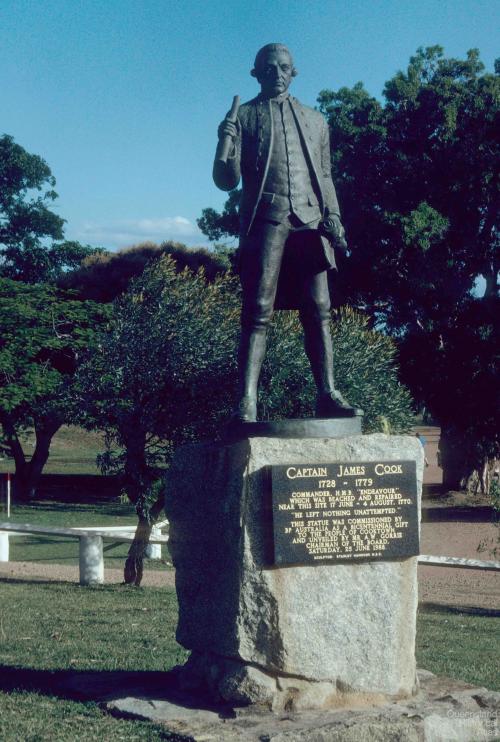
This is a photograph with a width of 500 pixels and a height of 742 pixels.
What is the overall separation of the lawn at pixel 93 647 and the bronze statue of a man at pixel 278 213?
2116 millimetres

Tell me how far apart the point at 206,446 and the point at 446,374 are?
23.7 m

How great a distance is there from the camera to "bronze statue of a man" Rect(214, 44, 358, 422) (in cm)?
679

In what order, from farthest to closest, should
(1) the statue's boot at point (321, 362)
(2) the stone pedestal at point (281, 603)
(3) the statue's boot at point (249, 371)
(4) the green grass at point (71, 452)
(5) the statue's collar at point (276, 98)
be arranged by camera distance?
(4) the green grass at point (71, 452)
(5) the statue's collar at point (276, 98)
(1) the statue's boot at point (321, 362)
(3) the statue's boot at point (249, 371)
(2) the stone pedestal at point (281, 603)

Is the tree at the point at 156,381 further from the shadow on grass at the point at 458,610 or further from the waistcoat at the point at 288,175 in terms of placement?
the waistcoat at the point at 288,175

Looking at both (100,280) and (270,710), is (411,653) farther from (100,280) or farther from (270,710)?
(100,280)

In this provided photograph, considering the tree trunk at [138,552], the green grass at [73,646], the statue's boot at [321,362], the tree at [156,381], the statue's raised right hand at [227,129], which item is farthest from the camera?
the tree at [156,381]

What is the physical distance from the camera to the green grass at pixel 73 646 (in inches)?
234

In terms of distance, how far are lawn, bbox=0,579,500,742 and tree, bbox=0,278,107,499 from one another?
39.6ft

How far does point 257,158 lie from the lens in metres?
6.84

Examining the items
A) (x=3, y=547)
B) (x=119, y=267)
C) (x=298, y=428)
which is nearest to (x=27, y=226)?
(x=119, y=267)

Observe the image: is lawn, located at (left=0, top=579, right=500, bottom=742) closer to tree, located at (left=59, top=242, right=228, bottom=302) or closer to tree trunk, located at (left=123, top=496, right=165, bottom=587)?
tree trunk, located at (left=123, top=496, right=165, bottom=587)

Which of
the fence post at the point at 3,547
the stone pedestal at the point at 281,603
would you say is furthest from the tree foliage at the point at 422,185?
the stone pedestal at the point at 281,603

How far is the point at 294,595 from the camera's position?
6137 millimetres

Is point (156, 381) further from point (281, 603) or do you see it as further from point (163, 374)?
point (281, 603)
